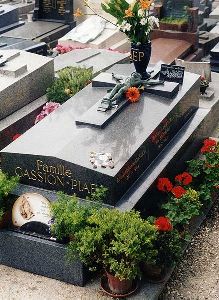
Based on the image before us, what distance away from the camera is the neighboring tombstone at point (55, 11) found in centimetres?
1623

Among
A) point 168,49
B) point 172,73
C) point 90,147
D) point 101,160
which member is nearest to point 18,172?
point 90,147

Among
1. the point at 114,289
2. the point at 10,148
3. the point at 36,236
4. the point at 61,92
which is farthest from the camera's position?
the point at 61,92

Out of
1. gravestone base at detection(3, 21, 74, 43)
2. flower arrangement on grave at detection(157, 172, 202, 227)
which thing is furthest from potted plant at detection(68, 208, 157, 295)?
gravestone base at detection(3, 21, 74, 43)

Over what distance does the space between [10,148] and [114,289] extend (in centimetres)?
233

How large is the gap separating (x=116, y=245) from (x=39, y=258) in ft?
4.41

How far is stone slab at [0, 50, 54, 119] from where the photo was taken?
9.52 m

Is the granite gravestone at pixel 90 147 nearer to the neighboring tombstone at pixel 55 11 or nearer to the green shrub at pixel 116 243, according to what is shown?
the green shrub at pixel 116 243

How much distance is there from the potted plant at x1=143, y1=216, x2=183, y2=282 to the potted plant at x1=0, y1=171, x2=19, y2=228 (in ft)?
5.99

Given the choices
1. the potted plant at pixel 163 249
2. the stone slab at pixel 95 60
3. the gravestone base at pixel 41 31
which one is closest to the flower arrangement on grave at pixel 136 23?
the stone slab at pixel 95 60

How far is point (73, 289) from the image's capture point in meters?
6.74

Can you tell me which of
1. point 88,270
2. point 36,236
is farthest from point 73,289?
point 36,236

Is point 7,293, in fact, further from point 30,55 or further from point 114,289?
point 30,55

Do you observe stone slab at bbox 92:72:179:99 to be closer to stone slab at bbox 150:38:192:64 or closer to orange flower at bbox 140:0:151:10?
orange flower at bbox 140:0:151:10

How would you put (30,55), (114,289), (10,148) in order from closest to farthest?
(114,289) < (10,148) < (30,55)
